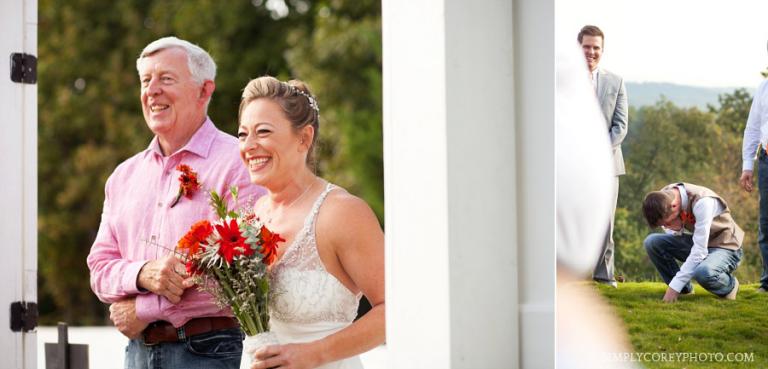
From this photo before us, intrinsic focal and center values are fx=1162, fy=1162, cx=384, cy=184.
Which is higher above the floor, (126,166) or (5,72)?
(5,72)

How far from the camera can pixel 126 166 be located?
161 inches

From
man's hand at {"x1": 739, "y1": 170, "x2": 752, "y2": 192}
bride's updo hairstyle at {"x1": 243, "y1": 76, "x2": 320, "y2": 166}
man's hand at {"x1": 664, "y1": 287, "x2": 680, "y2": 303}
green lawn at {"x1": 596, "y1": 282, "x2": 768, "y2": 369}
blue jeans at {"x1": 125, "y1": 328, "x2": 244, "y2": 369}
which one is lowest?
blue jeans at {"x1": 125, "y1": 328, "x2": 244, "y2": 369}

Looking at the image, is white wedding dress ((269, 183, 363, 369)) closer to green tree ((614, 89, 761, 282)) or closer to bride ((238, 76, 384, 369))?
bride ((238, 76, 384, 369))

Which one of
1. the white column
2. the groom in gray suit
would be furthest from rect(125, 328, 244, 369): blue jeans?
the groom in gray suit

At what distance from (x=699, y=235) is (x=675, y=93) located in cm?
A: 36

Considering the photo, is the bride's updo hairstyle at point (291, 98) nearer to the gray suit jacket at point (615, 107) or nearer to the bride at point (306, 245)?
the bride at point (306, 245)

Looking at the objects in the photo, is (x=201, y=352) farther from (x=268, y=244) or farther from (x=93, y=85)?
(x=93, y=85)

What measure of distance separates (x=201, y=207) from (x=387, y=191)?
0.92 metres

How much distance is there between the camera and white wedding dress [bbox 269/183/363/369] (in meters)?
3.51

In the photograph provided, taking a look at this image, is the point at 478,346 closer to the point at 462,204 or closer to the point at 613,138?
the point at 462,204

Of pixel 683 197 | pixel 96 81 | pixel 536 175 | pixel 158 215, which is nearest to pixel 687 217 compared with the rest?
pixel 683 197

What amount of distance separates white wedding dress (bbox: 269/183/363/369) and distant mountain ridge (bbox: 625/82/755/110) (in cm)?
107

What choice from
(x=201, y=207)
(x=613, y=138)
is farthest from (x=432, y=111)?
(x=201, y=207)

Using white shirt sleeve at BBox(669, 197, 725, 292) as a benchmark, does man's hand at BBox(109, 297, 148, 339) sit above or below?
below
